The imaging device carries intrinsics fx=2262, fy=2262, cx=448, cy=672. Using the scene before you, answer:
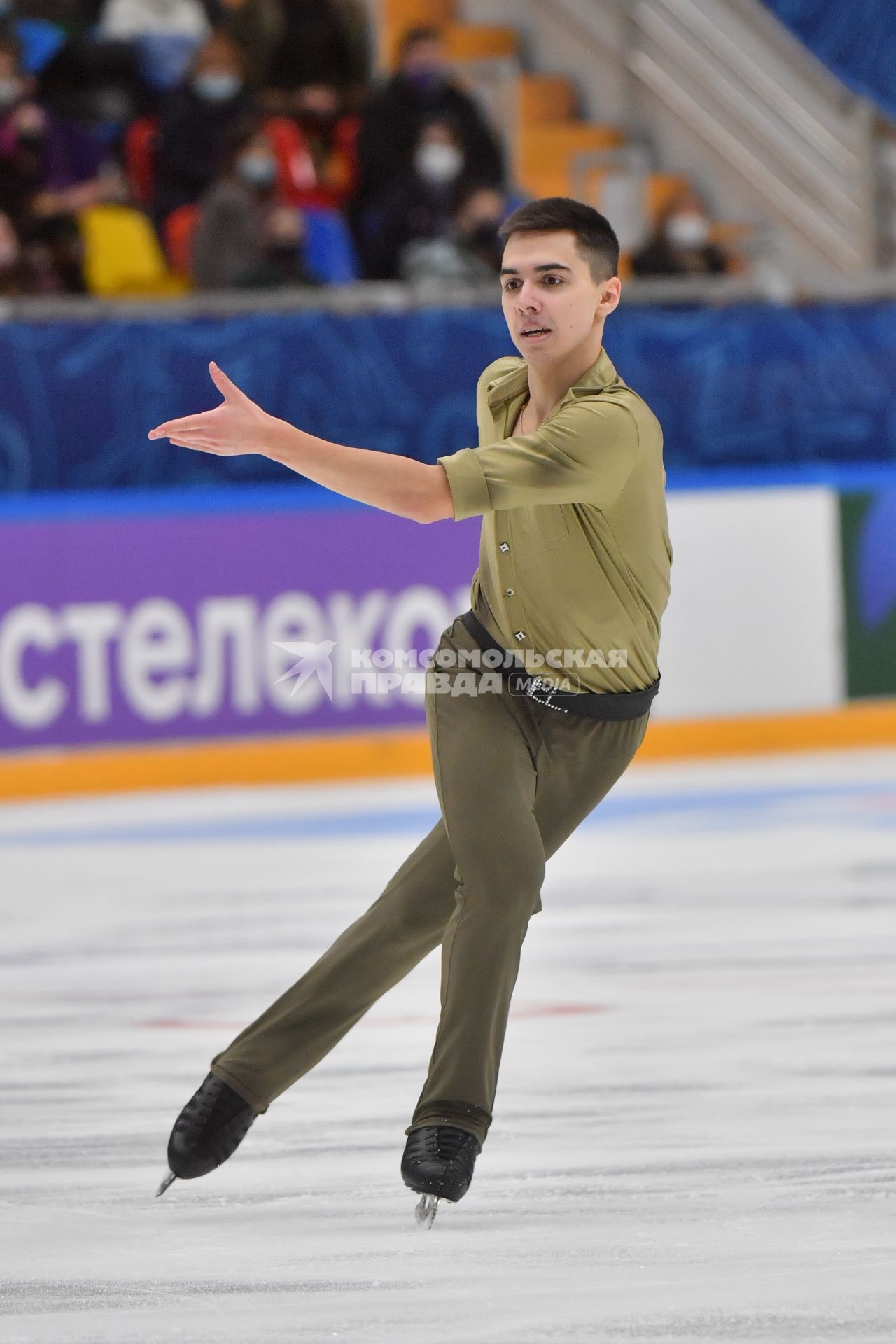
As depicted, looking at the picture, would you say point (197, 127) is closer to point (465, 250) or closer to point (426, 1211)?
point (465, 250)

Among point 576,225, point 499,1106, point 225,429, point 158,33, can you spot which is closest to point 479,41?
point 158,33

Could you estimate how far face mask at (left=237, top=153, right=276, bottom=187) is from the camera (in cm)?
981

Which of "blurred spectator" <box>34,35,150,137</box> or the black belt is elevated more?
"blurred spectator" <box>34,35,150,137</box>

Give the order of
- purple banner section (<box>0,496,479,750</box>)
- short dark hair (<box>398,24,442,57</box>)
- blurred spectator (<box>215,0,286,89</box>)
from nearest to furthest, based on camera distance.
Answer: purple banner section (<box>0,496,479,750</box>), short dark hair (<box>398,24,442,57</box>), blurred spectator (<box>215,0,286,89</box>)

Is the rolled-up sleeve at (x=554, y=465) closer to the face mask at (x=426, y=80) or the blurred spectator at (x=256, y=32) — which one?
the face mask at (x=426, y=80)

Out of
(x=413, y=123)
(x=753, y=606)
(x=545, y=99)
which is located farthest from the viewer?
(x=545, y=99)

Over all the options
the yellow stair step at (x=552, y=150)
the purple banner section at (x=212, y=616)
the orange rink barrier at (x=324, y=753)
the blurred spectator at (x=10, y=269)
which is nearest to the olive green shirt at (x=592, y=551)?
the purple banner section at (x=212, y=616)

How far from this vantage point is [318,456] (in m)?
2.71

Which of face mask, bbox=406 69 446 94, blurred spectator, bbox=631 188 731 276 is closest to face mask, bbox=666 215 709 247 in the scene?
blurred spectator, bbox=631 188 731 276

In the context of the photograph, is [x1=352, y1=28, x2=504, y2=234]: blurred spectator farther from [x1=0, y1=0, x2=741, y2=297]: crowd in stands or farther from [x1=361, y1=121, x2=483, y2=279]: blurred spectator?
[x1=361, y1=121, x2=483, y2=279]: blurred spectator

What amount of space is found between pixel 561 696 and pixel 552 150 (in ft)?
32.3

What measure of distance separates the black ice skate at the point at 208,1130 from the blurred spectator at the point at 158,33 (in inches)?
329

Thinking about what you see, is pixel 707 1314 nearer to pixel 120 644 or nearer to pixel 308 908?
pixel 308 908

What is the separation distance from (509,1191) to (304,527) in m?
5.38
